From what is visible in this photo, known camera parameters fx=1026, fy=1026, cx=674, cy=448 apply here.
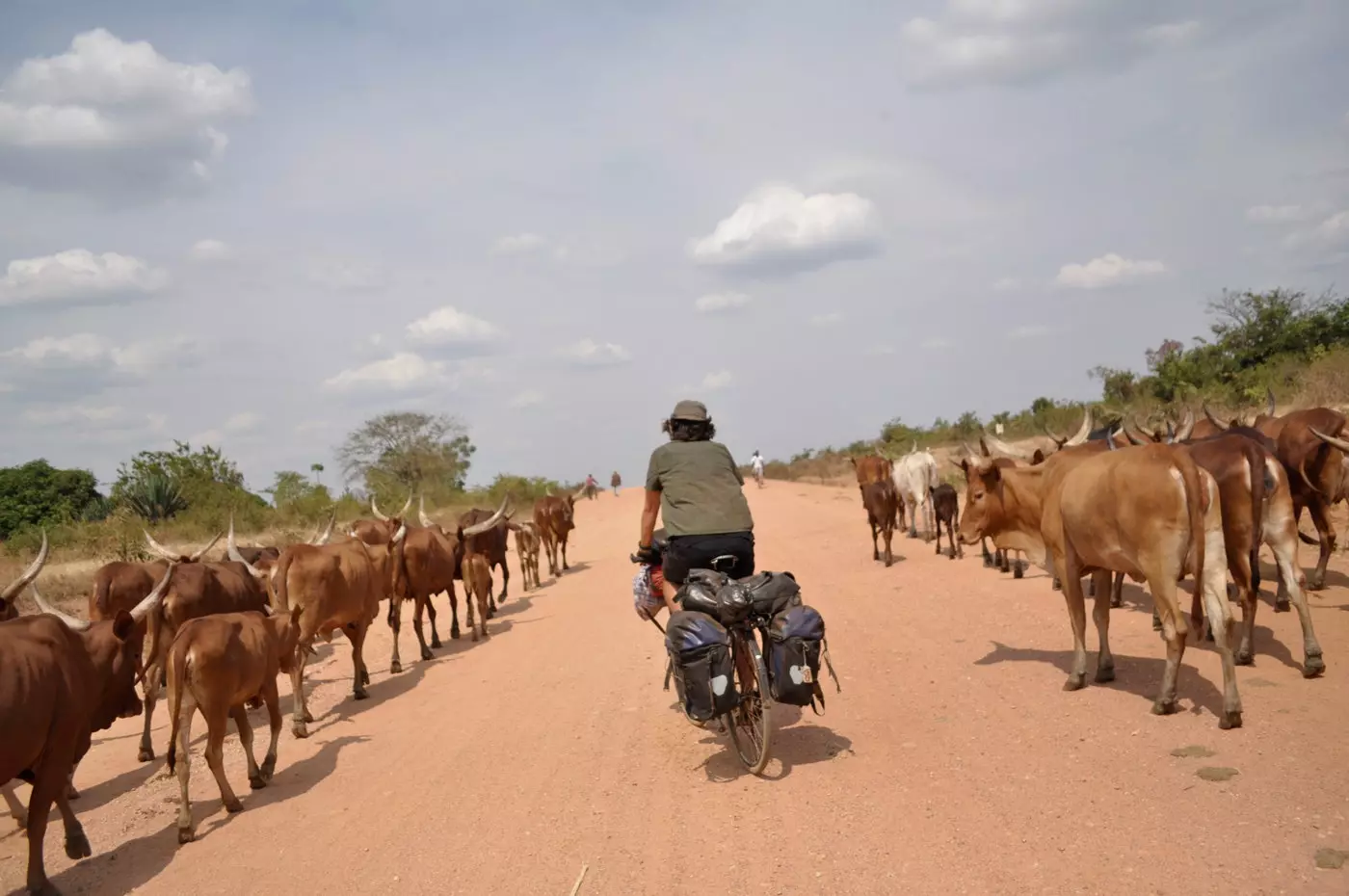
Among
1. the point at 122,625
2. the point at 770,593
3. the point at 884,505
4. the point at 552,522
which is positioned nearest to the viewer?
the point at 770,593

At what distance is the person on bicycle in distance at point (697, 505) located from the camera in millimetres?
6922

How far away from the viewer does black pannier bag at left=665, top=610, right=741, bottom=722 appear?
20.5 ft

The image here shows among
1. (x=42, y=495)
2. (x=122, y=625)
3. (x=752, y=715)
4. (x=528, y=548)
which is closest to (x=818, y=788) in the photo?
(x=752, y=715)

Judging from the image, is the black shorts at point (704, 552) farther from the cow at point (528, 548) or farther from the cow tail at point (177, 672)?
the cow at point (528, 548)

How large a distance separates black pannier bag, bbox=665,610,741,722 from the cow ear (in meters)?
4.37

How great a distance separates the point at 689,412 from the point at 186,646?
13.0 ft

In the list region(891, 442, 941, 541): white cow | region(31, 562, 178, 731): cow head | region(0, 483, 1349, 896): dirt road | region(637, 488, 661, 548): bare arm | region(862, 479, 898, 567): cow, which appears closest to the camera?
region(0, 483, 1349, 896): dirt road

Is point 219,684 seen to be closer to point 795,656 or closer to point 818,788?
point 795,656

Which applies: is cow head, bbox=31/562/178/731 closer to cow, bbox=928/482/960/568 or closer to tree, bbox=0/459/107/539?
cow, bbox=928/482/960/568

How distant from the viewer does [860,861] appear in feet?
16.6

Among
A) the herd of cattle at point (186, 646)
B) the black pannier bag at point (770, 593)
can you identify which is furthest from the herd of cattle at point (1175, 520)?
the herd of cattle at point (186, 646)

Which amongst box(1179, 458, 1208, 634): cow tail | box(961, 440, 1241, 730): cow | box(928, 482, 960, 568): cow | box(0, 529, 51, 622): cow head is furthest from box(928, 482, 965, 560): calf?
box(0, 529, 51, 622): cow head

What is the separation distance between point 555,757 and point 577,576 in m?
13.1

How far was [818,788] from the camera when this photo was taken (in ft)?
20.4
